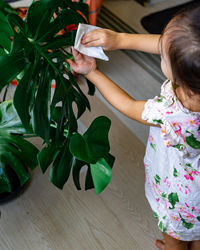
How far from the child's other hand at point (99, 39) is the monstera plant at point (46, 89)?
43 mm

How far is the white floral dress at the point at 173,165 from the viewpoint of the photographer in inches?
41.6

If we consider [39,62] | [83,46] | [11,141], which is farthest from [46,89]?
[11,141]

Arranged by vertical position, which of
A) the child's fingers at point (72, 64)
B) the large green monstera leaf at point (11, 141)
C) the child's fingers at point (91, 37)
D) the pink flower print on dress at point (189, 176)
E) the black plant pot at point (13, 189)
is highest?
the child's fingers at point (91, 37)

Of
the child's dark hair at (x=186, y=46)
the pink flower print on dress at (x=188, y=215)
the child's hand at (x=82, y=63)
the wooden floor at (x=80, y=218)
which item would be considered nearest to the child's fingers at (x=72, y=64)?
the child's hand at (x=82, y=63)

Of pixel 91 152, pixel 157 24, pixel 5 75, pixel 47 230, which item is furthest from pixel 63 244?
pixel 157 24

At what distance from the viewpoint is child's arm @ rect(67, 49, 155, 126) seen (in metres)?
1.11

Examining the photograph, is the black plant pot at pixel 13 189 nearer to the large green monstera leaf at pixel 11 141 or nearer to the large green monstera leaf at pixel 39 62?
the large green monstera leaf at pixel 11 141

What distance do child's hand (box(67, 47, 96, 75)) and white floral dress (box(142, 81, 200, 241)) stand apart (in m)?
0.21

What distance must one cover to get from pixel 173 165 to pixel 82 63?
17.0 inches

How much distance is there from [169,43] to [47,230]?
3.19 feet

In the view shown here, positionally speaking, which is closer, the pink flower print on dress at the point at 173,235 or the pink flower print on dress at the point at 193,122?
the pink flower print on dress at the point at 193,122

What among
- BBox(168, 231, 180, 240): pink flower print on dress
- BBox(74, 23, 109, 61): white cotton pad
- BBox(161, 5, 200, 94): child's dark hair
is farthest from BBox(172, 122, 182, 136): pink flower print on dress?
BBox(168, 231, 180, 240): pink flower print on dress

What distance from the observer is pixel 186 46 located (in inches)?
34.2

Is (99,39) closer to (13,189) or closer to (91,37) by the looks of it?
(91,37)
